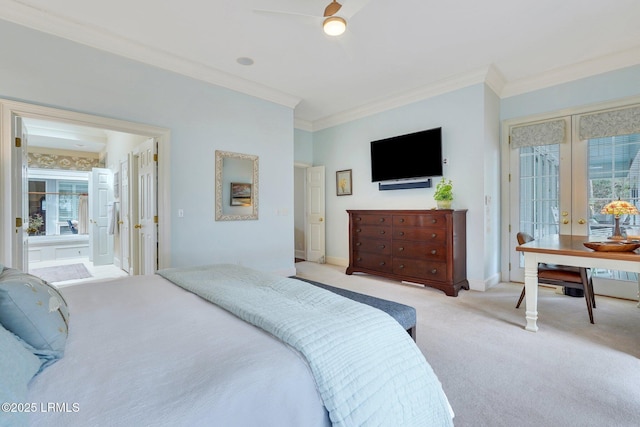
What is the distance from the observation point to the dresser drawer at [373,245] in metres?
4.41

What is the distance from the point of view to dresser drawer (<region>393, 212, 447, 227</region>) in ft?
12.6

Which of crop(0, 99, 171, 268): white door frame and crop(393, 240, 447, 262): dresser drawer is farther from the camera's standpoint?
crop(393, 240, 447, 262): dresser drawer

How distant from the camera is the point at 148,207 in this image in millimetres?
3695

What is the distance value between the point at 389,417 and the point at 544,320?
Answer: 269 centimetres

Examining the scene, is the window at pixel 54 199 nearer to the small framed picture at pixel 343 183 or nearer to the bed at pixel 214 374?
the small framed picture at pixel 343 183

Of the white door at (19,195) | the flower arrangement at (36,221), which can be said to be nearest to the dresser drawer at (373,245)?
the white door at (19,195)

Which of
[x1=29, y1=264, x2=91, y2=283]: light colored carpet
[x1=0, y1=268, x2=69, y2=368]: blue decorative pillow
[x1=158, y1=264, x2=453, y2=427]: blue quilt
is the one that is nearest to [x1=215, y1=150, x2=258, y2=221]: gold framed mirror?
[x1=158, y1=264, x2=453, y2=427]: blue quilt

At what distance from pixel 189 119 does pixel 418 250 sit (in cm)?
344

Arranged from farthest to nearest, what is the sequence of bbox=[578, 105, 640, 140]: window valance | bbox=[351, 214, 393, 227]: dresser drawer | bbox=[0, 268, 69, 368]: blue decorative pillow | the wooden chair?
bbox=[351, 214, 393, 227]: dresser drawer → bbox=[578, 105, 640, 140]: window valance → the wooden chair → bbox=[0, 268, 69, 368]: blue decorative pillow

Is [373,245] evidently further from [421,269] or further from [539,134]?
[539,134]

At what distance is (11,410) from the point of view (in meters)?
0.64

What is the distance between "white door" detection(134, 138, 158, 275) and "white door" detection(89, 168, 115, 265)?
2.64 meters

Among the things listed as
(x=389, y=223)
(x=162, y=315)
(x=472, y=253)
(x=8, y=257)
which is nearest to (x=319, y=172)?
(x=389, y=223)

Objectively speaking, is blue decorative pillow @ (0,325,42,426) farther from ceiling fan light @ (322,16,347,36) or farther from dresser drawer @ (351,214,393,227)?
dresser drawer @ (351,214,393,227)
